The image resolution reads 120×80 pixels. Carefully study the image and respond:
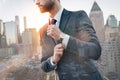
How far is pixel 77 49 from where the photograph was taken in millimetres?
766

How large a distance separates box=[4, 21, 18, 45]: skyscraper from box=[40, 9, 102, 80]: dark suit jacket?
5.26 meters

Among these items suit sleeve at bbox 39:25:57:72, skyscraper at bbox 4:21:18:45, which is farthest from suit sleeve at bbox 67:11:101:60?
skyscraper at bbox 4:21:18:45

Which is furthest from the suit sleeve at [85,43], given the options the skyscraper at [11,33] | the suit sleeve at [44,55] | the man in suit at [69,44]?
the skyscraper at [11,33]

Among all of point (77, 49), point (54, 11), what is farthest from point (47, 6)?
point (77, 49)

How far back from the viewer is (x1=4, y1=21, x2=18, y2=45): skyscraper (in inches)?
241

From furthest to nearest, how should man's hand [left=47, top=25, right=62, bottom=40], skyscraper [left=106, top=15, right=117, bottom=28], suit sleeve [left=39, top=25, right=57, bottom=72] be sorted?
skyscraper [left=106, top=15, right=117, bottom=28] < suit sleeve [left=39, top=25, right=57, bottom=72] < man's hand [left=47, top=25, right=62, bottom=40]

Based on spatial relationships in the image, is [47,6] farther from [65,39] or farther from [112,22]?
[112,22]

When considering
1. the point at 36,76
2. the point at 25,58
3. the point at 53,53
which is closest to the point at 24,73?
the point at 36,76

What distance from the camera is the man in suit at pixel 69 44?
762mm

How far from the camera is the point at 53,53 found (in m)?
0.86

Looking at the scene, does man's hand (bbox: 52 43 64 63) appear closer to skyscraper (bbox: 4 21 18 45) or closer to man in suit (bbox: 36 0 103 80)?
man in suit (bbox: 36 0 103 80)

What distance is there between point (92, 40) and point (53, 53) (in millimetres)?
141

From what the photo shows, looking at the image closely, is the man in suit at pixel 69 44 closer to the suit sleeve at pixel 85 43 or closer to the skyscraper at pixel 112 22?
the suit sleeve at pixel 85 43

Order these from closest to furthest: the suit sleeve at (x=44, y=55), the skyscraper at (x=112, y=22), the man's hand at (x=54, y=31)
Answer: the man's hand at (x=54, y=31), the suit sleeve at (x=44, y=55), the skyscraper at (x=112, y=22)
